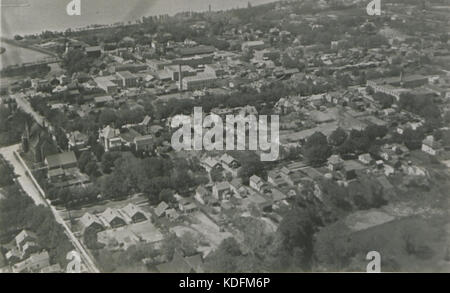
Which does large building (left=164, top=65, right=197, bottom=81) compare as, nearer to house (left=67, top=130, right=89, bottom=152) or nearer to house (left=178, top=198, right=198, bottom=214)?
house (left=67, top=130, right=89, bottom=152)

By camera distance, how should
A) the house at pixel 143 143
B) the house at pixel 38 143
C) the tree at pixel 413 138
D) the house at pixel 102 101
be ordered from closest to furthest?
the house at pixel 38 143, the tree at pixel 413 138, the house at pixel 143 143, the house at pixel 102 101

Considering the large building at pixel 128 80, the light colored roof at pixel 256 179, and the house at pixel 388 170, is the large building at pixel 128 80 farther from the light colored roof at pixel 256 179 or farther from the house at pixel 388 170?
the house at pixel 388 170

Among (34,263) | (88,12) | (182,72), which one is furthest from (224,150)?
(88,12)

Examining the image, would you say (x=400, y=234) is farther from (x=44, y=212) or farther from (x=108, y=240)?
(x=44, y=212)

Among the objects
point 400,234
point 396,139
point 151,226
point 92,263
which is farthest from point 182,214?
point 396,139

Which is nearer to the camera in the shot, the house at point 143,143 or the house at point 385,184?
the house at point 385,184

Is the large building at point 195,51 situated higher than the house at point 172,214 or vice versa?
the large building at point 195,51

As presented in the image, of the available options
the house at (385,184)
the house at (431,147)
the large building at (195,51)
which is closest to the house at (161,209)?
the house at (385,184)
